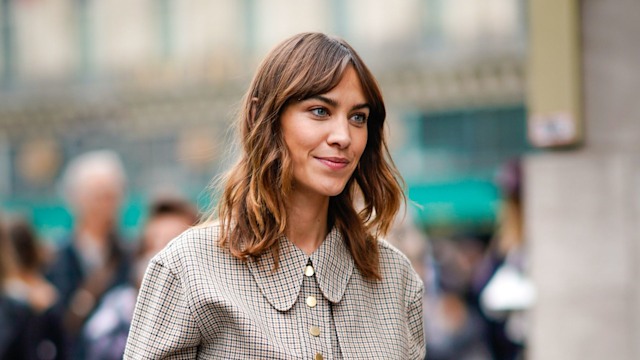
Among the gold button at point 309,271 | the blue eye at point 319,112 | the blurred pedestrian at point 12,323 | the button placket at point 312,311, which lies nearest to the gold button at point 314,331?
the button placket at point 312,311

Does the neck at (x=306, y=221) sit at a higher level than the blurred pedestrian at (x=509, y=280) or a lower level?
higher

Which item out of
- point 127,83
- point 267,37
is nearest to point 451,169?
point 267,37

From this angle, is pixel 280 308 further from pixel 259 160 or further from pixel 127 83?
pixel 127 83

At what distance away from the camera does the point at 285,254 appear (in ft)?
10.8

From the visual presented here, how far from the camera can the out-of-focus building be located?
27.4 meters

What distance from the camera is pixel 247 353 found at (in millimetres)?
3084

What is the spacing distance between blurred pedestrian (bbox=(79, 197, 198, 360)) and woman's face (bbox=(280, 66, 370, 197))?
3.53 metres

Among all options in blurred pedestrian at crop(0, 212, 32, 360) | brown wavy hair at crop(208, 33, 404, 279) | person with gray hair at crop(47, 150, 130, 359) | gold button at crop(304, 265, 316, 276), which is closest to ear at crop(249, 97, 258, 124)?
brown wavy hair at crop(208, 33, 404, 279)

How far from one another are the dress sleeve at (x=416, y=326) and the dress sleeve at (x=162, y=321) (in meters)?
0.66

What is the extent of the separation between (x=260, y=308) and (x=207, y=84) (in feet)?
95.0

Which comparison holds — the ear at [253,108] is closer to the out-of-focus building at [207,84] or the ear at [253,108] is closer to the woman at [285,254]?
the woman at [285,254]

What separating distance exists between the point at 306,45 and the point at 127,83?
102 feet

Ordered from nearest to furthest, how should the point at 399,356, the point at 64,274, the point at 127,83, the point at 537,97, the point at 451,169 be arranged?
the point at 399,356
the point at 537,97
the point at 64,274
the point at 451,169
the point at 127,83

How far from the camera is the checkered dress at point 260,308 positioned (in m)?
3.09
